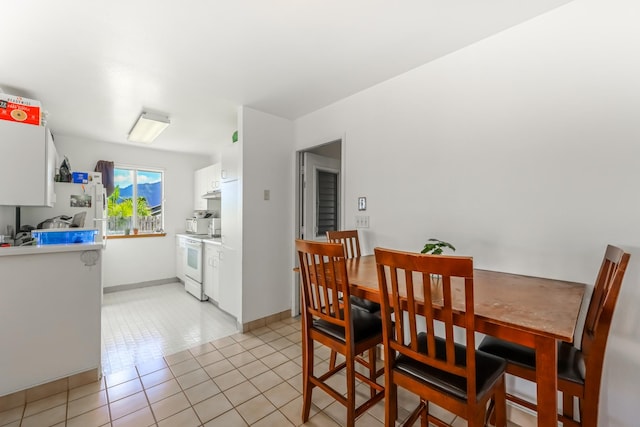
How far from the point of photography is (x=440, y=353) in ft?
4.08

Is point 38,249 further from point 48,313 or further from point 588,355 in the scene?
point 588,355

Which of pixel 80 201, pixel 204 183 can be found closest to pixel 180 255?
pixel 204 183

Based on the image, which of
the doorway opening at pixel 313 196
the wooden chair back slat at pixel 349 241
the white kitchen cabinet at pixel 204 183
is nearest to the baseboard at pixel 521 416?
the wooden chair back slat at pixel 349 241

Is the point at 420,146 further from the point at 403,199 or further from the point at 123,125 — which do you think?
the point at 123,125

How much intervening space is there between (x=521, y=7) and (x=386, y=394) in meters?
2.19

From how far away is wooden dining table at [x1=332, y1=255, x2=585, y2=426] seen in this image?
0.95 m

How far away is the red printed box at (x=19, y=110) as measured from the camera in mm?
2289

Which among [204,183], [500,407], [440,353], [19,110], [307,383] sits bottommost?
[307,383]

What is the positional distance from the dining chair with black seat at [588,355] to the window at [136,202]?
5190 millimetres

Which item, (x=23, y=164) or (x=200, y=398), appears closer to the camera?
(x=200, y=398)

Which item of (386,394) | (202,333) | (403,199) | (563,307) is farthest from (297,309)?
(563,307)

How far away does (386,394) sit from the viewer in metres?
1.28

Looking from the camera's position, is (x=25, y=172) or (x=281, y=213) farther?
(x=281, y=213)

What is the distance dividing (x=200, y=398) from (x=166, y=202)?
12.8ft
